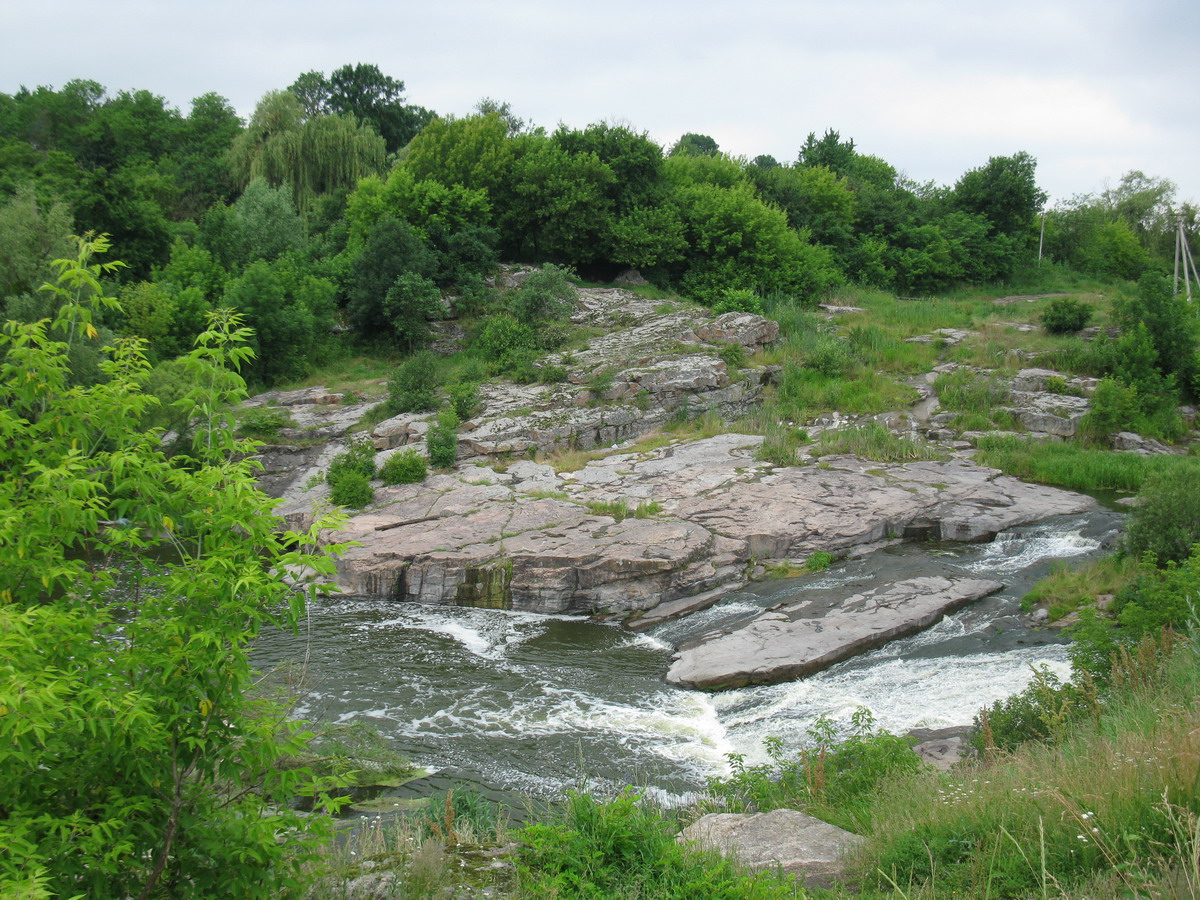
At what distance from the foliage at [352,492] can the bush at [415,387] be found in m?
3.63

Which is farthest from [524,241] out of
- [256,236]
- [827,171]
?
[827,171]

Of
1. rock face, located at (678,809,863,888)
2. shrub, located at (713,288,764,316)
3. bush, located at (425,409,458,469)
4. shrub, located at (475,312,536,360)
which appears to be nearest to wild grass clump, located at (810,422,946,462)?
bush, located at (425,409,458,469)

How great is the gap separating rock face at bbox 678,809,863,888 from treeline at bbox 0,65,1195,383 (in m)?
16.1

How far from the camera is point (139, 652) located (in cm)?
349

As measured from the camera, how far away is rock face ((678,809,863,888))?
457 centimetres

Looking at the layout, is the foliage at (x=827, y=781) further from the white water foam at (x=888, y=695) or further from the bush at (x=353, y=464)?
the bush at (x=353, y=464)

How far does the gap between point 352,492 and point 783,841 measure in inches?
495

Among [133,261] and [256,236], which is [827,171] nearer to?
[256,236]

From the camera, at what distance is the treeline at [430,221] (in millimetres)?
23297

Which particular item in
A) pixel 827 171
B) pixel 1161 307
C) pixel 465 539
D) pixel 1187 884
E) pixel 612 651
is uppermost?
pixel 827 171

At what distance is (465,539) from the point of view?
1422 cm

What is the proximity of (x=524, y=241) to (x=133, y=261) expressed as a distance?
12.6m

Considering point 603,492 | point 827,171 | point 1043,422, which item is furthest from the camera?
point 827,171

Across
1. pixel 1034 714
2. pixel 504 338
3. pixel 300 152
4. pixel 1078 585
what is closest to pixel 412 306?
pixel 504 338
